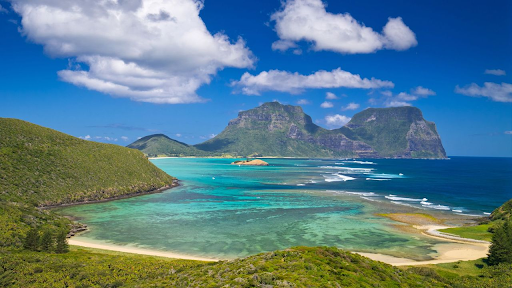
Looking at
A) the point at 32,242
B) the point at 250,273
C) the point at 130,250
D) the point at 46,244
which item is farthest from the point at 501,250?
the point at 32,242

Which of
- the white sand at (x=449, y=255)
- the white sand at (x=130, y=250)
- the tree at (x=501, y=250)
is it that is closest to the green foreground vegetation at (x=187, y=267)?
the tree at (x=501, y=250)

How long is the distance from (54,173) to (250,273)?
79.6 m

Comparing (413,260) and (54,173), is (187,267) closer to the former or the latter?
(413,260)

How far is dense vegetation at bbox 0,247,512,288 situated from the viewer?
81.3 ft

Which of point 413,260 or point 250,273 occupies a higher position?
point 250,273

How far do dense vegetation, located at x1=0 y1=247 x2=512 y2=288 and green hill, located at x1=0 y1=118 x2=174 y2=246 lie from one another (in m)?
20.3

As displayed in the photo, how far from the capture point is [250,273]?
1022 inches

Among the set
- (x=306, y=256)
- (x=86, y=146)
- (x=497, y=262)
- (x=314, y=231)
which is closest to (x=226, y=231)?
(x=314, y=231)

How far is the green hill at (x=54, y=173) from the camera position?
59838 mm

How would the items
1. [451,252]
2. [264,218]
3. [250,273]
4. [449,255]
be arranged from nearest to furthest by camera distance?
1. [250,273]
2. [449,255]
3. [451,252]
4. [264,218]

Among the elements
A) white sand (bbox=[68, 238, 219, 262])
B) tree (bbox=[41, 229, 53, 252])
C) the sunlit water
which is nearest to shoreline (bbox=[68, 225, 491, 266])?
white sand (bbox=[68, 238, 219, 262])

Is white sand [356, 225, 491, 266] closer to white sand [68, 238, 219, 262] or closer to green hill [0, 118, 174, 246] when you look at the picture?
white sand [68, 238, 219, 262]

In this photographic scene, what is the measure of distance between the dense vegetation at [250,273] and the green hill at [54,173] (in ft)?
66.4

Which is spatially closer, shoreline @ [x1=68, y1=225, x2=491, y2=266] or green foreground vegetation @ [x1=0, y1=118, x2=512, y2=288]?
green foreground vegetation @ [x1=0, y1=118, x2=512, y2=288]
